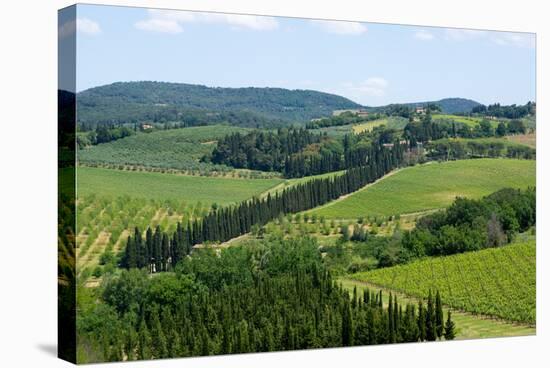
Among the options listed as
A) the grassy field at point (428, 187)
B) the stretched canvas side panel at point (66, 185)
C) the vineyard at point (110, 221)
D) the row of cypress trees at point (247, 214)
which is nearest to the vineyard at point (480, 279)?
the grassy field at point (428, 187)

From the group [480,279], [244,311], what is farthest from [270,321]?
[480,279]

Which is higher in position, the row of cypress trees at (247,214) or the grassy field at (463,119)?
the grassy field at (463,119)

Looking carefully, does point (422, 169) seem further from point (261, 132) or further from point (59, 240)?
point (59, 240)

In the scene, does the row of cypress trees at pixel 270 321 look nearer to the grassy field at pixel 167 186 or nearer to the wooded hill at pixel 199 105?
the grassy field at pixel 167 186

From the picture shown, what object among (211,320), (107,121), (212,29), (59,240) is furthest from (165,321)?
(212,29)

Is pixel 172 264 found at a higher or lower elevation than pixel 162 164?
lower

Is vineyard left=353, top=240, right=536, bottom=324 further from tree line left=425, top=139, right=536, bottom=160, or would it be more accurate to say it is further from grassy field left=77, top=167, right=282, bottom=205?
grassy field left=77, top=167, right=282, bottom=205

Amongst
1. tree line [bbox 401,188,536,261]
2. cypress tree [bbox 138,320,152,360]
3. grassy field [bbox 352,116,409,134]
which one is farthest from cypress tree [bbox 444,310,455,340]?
cypress tree [bbox 138,320,152,360]
